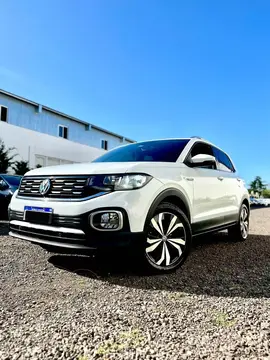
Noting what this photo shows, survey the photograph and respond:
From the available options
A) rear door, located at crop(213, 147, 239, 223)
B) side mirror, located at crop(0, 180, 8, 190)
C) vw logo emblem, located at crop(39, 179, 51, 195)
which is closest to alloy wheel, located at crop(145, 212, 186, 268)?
vw logo emblem, located at crop(39, 179, 51, 195)

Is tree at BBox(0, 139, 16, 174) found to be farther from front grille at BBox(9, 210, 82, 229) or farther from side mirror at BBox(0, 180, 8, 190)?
front grille at BBox(9, 210, 82, 229)

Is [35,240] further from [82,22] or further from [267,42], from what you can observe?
[267,42]

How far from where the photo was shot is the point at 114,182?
9.68ft

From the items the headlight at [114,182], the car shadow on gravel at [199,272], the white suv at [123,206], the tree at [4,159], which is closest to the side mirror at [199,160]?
the white suv at [123,206]

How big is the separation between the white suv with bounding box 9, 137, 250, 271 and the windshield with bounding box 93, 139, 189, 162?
18 millimetres

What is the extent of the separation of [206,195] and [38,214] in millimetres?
2259

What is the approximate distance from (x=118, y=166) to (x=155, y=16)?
857cm

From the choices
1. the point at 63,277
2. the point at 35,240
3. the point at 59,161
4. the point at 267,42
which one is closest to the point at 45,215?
the point at 35,240

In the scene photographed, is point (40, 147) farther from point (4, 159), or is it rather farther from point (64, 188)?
point (64, 188)

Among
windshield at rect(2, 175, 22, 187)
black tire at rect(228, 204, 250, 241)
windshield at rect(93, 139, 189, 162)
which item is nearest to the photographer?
windshield at rect(93, 139, 189, 162)

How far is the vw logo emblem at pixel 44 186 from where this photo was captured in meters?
3.24

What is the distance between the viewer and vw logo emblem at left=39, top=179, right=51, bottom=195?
10.6 ft

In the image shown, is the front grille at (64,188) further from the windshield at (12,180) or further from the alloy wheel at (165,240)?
the windshield at (12,180)

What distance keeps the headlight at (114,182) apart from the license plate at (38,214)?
0.55 metres
